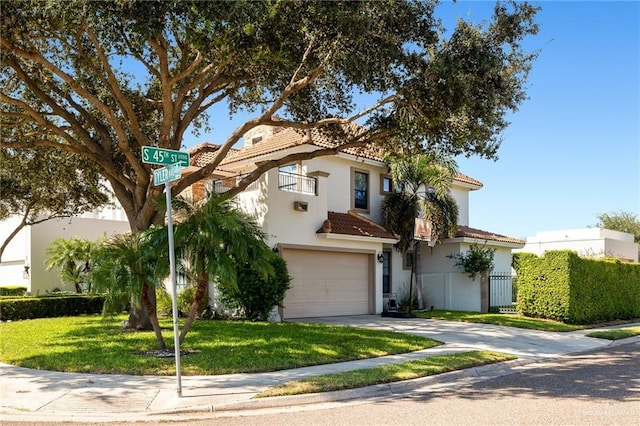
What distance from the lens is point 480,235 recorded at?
26.1 meters

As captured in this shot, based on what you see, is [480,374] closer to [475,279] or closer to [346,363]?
[346,363]

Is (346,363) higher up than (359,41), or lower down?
lower down

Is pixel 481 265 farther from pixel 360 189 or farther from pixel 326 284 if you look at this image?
pixel 326 284

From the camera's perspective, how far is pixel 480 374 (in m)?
11.1

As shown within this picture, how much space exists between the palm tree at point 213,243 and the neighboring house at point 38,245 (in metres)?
20.5

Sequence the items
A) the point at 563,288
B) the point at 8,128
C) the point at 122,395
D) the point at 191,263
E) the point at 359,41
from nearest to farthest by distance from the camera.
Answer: the point at 122,395 < the point at 191,263 < the point at 359,41 < the point at 8,128 < the point at 563,288

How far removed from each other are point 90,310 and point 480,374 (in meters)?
17.0

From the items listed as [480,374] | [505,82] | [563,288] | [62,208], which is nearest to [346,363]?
[480,374]

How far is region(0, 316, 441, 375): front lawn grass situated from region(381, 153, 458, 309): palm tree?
7855mm

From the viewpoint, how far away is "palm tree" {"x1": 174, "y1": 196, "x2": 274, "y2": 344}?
10.7 m

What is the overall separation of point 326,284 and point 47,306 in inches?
410

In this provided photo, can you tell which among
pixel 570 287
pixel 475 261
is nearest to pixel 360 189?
pixel 475 261

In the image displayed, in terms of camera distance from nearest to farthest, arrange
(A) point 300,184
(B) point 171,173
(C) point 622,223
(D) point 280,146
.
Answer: (B) point 171,173 < (A) point 300,184 < (D) point 280,146 < (C) point 622,223

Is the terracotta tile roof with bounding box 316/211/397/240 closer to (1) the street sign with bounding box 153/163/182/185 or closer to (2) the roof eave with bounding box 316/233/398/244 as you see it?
(2) the roof eave with bounding box 316/233/398/244
